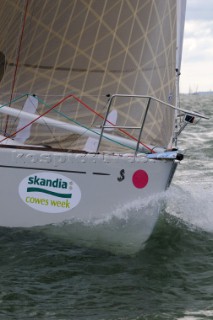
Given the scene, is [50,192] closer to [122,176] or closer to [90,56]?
[122,176]

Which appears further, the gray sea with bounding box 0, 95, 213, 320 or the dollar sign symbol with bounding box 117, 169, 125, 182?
the dollar sign symbol with bounding box 117, 169, 125, 182

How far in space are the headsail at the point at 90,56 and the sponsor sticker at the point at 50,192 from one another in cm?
111

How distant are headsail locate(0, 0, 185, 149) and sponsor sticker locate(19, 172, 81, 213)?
43.9 inches

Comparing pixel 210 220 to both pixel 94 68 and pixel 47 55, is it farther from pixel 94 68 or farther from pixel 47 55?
pixel 47 55

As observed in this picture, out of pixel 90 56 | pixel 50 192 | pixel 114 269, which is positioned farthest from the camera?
pixel 90 56

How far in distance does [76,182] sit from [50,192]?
302 mm

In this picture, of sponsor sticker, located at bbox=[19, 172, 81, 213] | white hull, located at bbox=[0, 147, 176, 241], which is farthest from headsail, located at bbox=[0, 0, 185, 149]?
sponsor sticker, located at bbox=[19, 172, 81, 213]

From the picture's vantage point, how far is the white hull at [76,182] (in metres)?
5.86

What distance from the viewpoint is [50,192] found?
6.00m

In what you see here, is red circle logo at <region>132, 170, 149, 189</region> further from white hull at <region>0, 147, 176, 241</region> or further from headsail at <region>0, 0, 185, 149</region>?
headsail at <region>0, 0, 185, 149</region>

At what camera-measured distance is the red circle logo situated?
584 centimetres

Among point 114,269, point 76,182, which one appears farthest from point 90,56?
point 114,269

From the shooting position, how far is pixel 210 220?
723 cm

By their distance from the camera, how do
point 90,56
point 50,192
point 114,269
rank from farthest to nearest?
1. point 90,56
2. point 50,192
3. point 114,269
